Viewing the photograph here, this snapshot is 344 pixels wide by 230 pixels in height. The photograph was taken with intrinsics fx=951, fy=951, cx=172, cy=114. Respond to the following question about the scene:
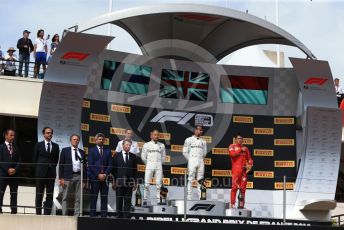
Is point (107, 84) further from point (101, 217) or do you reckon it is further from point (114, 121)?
point (101, 217)

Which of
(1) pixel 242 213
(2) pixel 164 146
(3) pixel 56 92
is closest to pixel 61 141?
(3) pixel 56 92

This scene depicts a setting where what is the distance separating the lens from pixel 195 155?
58.6ft

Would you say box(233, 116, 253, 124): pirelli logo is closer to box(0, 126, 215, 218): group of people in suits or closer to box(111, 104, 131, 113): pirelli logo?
box(111, 104, 131, 113): pirelli logo

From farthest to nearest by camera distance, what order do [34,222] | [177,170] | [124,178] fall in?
[177,170]
[124,178]
[34,222]

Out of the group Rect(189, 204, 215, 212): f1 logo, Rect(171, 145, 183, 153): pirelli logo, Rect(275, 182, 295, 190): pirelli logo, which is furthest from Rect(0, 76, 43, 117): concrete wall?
Rect(275, 182, 295, 190): pirelli logo

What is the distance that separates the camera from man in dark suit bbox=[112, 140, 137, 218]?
1576 centimetres

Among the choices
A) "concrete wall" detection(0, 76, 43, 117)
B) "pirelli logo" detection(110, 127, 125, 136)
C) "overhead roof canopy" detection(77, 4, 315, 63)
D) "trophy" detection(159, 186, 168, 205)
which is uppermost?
"overhead roof canopy" detection(77, 4, 315, 63)

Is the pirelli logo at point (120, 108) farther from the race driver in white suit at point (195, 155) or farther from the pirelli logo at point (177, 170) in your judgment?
the race driver in white suit at point (195, 155)

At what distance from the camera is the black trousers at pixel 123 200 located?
619 inches

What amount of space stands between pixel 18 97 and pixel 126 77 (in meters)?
2.73

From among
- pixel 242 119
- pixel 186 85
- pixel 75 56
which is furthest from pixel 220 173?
pixel 75 56

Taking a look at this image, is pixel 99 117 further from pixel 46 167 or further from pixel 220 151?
pixel 46 167

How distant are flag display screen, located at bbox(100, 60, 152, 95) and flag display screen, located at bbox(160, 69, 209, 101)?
0.47 metres

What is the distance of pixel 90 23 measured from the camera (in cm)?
1712
